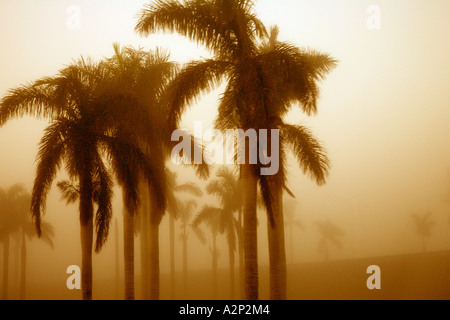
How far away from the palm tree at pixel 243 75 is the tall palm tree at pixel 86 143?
199 centimetres

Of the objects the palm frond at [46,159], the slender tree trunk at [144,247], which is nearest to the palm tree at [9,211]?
the slender tree trunk at [144,247]

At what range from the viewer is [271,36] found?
2058 cm

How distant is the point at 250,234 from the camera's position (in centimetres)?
1368

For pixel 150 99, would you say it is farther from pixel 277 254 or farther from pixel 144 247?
pixel 277 254

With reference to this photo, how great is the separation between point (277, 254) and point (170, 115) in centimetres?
619

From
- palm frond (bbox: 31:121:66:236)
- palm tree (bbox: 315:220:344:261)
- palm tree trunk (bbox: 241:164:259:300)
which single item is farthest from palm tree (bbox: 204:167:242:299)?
palm tree (bbox: 315:220:344:261)

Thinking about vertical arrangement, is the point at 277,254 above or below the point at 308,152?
below

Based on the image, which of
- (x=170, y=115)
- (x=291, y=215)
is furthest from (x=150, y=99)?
(x=291, y=215)

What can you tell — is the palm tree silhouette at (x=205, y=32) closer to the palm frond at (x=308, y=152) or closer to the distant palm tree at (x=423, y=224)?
the palm frond at (x=308, y=152)

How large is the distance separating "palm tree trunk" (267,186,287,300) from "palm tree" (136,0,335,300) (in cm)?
5

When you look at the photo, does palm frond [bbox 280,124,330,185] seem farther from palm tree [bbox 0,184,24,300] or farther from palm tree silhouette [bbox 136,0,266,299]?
palm tree [bbox 0,184,24,300]

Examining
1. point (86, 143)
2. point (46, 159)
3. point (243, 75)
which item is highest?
point (243, 75)

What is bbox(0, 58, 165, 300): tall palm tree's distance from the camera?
1492 centimetres

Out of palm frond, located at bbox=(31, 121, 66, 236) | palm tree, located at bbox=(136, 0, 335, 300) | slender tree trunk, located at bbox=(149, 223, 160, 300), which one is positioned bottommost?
slender tree trunk, located at bbox=(149, 223, 160, 300)
